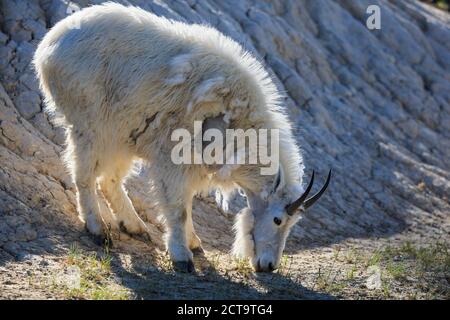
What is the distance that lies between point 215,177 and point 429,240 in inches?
161

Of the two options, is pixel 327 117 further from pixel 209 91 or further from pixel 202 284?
pixel 202 284

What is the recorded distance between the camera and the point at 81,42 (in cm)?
755

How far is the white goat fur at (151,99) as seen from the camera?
7324 millimetres

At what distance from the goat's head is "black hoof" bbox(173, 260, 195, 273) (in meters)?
0.61

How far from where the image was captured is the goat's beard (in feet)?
24.1

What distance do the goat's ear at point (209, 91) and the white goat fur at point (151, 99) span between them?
1 cm

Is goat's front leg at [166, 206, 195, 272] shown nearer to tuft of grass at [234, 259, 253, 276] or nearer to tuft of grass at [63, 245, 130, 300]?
tuft of grass at [234, 259, 253, 276]

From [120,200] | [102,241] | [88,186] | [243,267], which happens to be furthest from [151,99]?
[243,267]

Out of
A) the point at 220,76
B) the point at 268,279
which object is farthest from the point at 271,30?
the point at 268,279

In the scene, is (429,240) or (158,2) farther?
(158,2)

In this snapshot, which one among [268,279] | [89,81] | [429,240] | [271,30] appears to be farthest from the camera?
[271,30]

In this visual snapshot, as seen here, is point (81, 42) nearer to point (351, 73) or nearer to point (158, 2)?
point (158, 2)

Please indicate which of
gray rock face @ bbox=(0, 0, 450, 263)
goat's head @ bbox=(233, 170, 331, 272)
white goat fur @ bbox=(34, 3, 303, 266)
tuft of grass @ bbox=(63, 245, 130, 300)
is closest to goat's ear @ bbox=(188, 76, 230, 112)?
white goat fur @ bbox=(34, 3, 303, 266)

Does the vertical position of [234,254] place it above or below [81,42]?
below
